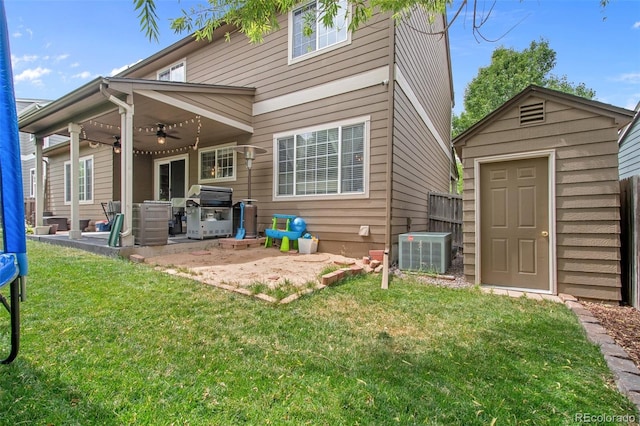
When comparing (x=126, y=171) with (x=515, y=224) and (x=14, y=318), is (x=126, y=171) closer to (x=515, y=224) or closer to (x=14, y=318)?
(x=14, y=318)

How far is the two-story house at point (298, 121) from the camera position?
18.8 ft

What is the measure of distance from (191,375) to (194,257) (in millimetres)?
4117

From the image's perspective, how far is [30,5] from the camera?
113 inches

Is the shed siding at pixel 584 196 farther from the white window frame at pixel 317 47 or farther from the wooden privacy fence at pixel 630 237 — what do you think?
the white window frame at pixel 317 47

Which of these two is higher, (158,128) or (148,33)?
(158,128)

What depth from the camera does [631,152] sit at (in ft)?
29.5

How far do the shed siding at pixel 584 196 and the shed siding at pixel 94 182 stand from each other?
12062 mm

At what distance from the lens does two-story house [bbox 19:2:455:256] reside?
574 centimetres

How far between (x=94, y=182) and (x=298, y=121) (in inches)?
351

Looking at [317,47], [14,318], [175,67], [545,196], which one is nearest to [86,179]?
[175,67]

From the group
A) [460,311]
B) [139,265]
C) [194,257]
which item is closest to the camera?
[460,311]

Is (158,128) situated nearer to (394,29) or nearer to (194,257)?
(194,257)

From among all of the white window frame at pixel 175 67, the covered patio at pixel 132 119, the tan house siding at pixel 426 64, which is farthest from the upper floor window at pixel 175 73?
the tan house siding at pixel 426 64

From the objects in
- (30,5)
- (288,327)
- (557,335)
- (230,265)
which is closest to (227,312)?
(288,327)
